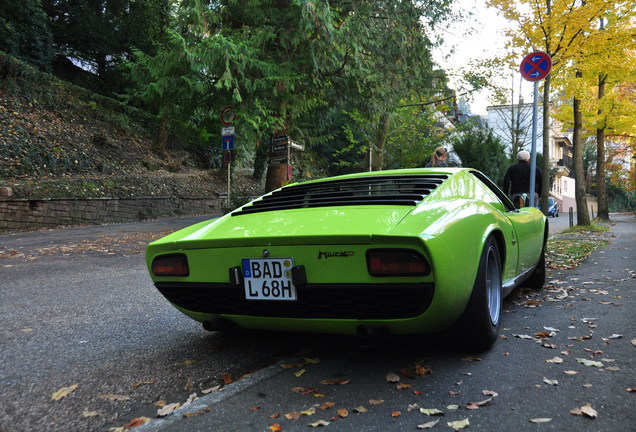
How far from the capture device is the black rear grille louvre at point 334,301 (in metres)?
2.31

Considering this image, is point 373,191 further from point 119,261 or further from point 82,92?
point 82,92

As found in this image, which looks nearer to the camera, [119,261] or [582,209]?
[119,261]

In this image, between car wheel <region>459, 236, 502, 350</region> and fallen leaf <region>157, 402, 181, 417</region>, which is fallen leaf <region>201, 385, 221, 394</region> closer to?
fallen leaf <region>157, 402, 181, 417</region>

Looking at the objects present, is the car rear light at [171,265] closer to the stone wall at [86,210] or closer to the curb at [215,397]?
the curb at [215,397]

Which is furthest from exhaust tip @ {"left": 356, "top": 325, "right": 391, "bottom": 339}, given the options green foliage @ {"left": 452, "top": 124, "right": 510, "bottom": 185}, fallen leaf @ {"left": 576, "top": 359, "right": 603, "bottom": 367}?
green foliage @ {"left": 452, "top": 124, "right": 510, "bottom": 185}

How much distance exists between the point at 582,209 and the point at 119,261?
12.8 metres

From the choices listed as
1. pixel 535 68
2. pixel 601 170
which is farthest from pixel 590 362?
pixel 601 170

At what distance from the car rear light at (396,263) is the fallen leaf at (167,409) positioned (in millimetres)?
1081

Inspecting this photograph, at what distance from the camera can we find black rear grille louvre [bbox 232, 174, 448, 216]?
9.61 feet

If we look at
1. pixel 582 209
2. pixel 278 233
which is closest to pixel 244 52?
pixel 278 233

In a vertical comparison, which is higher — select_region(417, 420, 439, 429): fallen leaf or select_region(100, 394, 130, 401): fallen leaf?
select_region(417, 420, 439, 429): fallen leaf

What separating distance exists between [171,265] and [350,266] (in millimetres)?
1083

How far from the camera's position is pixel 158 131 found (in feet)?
70.2

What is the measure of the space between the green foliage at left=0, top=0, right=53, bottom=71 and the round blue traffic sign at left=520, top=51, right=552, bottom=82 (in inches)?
644
